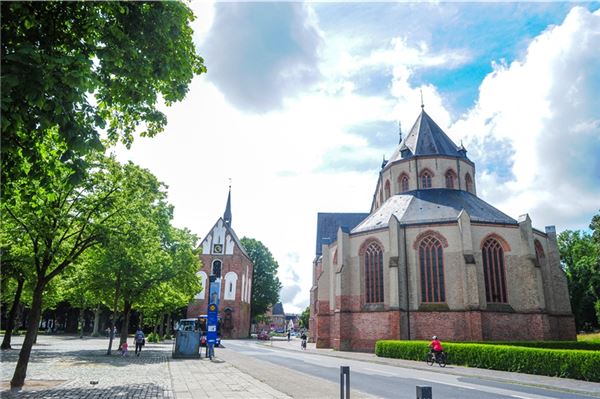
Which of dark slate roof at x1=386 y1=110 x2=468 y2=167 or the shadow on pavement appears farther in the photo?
dark slate roof at x1=386 y1=110 x2=468 y2=167

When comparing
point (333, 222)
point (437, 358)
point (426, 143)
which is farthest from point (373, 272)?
point (333, 222)

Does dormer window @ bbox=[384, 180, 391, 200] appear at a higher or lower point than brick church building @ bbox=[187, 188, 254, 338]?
higher

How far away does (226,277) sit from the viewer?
57.1 metres

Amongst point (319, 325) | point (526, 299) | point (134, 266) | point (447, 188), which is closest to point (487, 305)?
point (526, 299)

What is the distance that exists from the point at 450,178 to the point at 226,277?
3353 cm

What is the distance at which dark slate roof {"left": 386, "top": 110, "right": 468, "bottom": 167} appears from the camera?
38.3 metres

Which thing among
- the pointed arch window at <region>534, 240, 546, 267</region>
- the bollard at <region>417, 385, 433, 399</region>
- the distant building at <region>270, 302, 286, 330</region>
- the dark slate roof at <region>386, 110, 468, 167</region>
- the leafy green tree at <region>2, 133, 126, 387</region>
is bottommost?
the distant building at <region>270, 302, 286, 330</region>

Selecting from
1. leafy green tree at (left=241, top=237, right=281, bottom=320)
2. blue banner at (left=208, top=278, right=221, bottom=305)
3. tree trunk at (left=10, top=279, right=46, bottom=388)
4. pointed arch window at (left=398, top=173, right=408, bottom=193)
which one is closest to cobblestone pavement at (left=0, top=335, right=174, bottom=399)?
tree trunk at (left=10, top=279, right=46, bottom=388)

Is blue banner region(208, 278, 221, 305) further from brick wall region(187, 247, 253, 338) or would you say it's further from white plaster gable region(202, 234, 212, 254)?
white plaster gable region(202, 234, 212, 254)

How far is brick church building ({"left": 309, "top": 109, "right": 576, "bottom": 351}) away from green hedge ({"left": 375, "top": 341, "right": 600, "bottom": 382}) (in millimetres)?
5006

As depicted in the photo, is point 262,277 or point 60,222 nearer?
point 60,222

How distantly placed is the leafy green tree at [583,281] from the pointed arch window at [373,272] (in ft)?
106

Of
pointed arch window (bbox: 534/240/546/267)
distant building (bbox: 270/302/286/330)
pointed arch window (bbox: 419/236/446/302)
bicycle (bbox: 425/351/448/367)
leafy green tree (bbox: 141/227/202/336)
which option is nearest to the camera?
bicycle (bbox: 425/351/448/367)

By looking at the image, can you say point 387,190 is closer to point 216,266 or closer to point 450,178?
point 450,178
